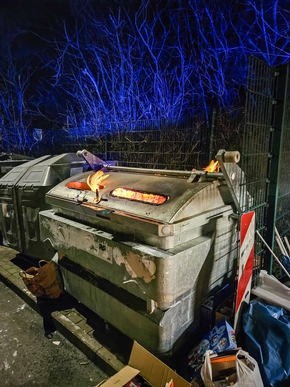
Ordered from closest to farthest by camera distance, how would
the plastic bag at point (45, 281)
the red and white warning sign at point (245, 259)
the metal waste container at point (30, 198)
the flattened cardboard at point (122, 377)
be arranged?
the flattened cardboard at point (122, 377) → the red and white warning sign at point (245, 259) → the plastic bag at point (45, 281) → the metal waste container at point (30, 198)

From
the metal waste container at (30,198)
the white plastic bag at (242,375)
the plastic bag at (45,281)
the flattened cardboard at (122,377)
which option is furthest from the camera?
the metal waste container at (30,198)

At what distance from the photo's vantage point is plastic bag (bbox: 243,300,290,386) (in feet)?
6.72

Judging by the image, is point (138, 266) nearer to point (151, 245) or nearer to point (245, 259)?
point (151, 245)

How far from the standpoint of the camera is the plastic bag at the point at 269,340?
80.7 inches

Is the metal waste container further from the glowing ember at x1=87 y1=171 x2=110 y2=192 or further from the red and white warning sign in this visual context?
the red and white warning sign

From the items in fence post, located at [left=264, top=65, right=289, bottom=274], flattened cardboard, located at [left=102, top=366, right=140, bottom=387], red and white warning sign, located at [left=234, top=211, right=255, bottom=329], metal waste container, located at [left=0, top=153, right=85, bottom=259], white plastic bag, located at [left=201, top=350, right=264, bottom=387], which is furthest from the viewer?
metal waste container, located at [left=0, top=153, right=85, bottom=259]

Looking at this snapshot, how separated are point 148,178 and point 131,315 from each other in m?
1.53

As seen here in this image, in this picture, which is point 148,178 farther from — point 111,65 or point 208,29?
point 111,65

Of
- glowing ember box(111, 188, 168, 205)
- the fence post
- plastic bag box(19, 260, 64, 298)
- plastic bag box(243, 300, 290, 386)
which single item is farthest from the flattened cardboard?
the fence post

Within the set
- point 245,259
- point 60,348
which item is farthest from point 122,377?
point 245,259

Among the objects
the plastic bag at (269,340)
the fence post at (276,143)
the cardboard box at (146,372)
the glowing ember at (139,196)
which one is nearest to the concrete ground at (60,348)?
the cardboard box at (146,372)

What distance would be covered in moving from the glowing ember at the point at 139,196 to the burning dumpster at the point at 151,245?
0.04 feet

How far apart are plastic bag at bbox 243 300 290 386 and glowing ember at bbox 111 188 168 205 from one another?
4.60ft

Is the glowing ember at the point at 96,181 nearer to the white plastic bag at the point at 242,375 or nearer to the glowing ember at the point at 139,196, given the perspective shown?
the glowing ember at the point at 139,196
